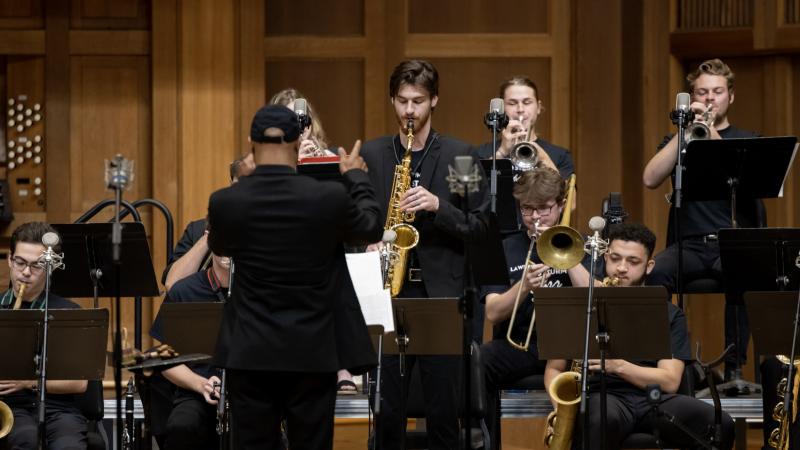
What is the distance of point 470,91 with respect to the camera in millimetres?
9117

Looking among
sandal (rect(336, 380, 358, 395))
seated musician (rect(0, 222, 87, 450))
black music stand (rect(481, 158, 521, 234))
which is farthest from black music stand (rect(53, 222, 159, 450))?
black music stand (rect(481, 158, 521, 234))

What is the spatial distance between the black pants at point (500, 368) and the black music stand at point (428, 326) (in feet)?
2.15

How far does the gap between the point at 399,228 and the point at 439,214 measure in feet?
1.01

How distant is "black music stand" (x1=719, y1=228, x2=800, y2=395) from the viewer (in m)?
6.11

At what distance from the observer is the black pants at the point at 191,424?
5797 mm

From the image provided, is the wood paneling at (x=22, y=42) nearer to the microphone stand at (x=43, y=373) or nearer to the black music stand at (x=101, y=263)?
the black music stand at (x=101, y=263)

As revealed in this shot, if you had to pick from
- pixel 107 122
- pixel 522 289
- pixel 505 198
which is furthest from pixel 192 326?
pixel 107 122

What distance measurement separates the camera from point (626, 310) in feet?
18.0

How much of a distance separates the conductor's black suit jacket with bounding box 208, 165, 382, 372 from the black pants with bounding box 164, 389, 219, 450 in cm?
129

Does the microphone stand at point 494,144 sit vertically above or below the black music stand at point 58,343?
above

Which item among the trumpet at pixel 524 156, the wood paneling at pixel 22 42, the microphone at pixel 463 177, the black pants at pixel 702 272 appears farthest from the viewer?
the wood paneling at pixel 22 42

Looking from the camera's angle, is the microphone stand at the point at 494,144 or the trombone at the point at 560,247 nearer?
the trombone at the point at 560,247

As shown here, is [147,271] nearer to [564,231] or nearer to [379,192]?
[379,192]

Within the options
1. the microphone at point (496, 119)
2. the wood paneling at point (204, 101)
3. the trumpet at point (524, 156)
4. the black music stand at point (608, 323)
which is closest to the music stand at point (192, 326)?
the black music stand at point (608, 323)
